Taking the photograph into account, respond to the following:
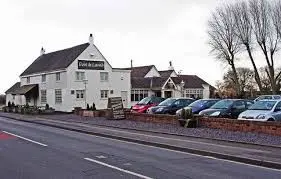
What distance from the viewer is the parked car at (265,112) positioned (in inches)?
782

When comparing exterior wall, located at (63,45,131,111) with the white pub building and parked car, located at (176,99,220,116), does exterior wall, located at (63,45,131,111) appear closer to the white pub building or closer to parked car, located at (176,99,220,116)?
the white pub building

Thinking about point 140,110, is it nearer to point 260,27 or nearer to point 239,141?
point 239,141

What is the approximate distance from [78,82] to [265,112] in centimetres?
3408

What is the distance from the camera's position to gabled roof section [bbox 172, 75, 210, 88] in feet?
238

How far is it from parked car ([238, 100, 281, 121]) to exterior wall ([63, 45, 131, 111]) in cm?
3218

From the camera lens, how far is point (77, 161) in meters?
11.9

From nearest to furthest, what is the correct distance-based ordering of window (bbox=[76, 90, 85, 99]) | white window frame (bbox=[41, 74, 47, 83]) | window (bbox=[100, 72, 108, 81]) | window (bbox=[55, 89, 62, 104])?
window (bbox=[76, 90, 85, 99])
window (bbox=[55, 89, 62, 104])
window (bbox=[100, 72, 108, 81])
white window frame (bbox=[41, 74, 47, 83])

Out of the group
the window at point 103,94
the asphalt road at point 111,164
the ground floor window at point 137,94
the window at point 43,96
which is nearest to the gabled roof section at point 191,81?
the ground floor window at point 137,94

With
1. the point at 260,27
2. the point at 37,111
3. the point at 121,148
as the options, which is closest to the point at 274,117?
the point at 121,148

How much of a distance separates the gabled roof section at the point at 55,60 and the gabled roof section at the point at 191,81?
20.8 m

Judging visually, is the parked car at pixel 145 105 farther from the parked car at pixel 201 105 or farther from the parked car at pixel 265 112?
the parked car at pixel 265 112

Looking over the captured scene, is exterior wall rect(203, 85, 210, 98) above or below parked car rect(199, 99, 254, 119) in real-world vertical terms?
above

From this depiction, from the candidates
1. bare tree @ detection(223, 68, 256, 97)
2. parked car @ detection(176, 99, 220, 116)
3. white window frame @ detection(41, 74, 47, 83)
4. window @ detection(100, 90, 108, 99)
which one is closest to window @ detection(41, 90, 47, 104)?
white window frame @ detection(41, 74, 47, 83)

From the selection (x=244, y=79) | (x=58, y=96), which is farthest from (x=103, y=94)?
(x=244, y=79)
